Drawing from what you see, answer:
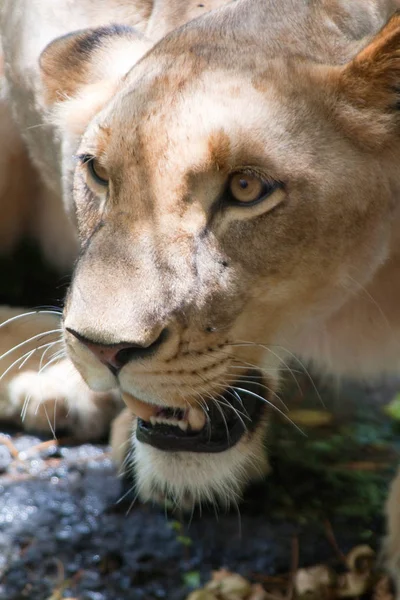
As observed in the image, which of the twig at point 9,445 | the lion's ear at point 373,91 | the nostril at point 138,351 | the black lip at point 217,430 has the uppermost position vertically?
the lion's ear at point 373,91

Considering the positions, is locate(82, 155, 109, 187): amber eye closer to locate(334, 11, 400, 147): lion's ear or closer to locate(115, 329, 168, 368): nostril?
locate(115, 329, 168, 368): nostril

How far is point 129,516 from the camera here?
2.55 metres

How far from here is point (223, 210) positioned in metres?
1.92

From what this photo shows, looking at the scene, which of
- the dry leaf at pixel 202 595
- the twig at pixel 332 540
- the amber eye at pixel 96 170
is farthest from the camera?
the twig at pixel 332 540

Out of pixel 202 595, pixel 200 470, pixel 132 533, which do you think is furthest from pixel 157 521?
pixel 200 470

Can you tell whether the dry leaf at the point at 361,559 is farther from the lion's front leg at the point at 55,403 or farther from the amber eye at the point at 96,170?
the amber eye at the point at 96,170

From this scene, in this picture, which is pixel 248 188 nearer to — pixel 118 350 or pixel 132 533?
pixel 118 350

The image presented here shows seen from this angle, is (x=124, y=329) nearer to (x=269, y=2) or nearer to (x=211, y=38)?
(x=211, y=38)

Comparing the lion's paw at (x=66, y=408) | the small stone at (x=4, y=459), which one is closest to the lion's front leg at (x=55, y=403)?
the lion's paw at (x=66, y=408)

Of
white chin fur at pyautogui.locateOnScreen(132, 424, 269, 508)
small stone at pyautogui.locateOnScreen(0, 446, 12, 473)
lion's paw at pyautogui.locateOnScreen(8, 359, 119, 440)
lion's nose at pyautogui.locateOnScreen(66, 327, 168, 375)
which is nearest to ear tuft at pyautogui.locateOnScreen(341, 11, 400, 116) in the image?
lion's nose at pyautogui.locateOnScreen(66, 327, 168, 375)

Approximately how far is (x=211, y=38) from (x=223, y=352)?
708mm

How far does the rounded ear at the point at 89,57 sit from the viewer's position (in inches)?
96.7

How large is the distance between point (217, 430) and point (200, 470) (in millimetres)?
100

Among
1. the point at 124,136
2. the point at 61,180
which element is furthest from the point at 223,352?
the point at 61,180
